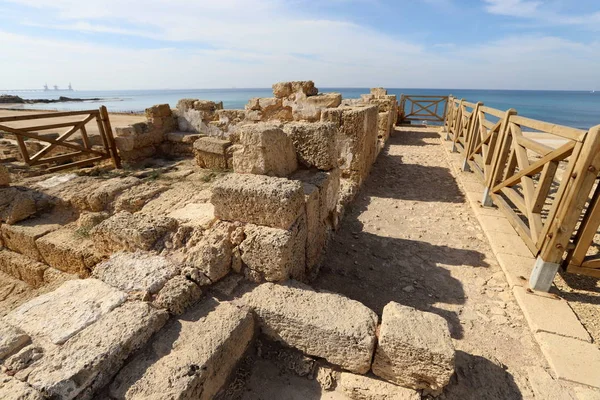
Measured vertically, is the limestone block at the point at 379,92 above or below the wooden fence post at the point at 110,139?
above

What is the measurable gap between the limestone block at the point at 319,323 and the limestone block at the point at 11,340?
1.30 metres

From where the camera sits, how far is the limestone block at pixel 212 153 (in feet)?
19.2

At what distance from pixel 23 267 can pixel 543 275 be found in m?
5.90

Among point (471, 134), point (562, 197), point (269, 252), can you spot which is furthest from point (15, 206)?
point (471, 134)

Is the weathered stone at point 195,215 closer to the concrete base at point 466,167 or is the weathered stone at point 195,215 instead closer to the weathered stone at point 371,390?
the weathered stone at point 371,390

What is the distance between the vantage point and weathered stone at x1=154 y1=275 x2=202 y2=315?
6.54 ft

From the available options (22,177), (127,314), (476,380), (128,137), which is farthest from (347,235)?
(22,177)

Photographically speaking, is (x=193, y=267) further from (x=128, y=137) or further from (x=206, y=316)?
(x=128, y=137)

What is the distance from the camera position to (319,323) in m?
1.97

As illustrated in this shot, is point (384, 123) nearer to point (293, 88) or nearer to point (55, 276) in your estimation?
point (293, 88)

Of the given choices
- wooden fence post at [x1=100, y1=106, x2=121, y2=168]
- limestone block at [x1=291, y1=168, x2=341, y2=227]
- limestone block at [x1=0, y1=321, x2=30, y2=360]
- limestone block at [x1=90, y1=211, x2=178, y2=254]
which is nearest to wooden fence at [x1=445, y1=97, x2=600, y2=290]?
limestone block at [x1=291, y1=168, x2=341, y2=227]

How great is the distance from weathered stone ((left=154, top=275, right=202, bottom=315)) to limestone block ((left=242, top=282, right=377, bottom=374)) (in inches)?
14.9

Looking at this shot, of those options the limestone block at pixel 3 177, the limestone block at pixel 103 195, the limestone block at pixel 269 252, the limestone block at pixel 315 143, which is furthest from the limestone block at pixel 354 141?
the limestone block at pixel 3 177

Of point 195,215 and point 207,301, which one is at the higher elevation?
point 195,215
